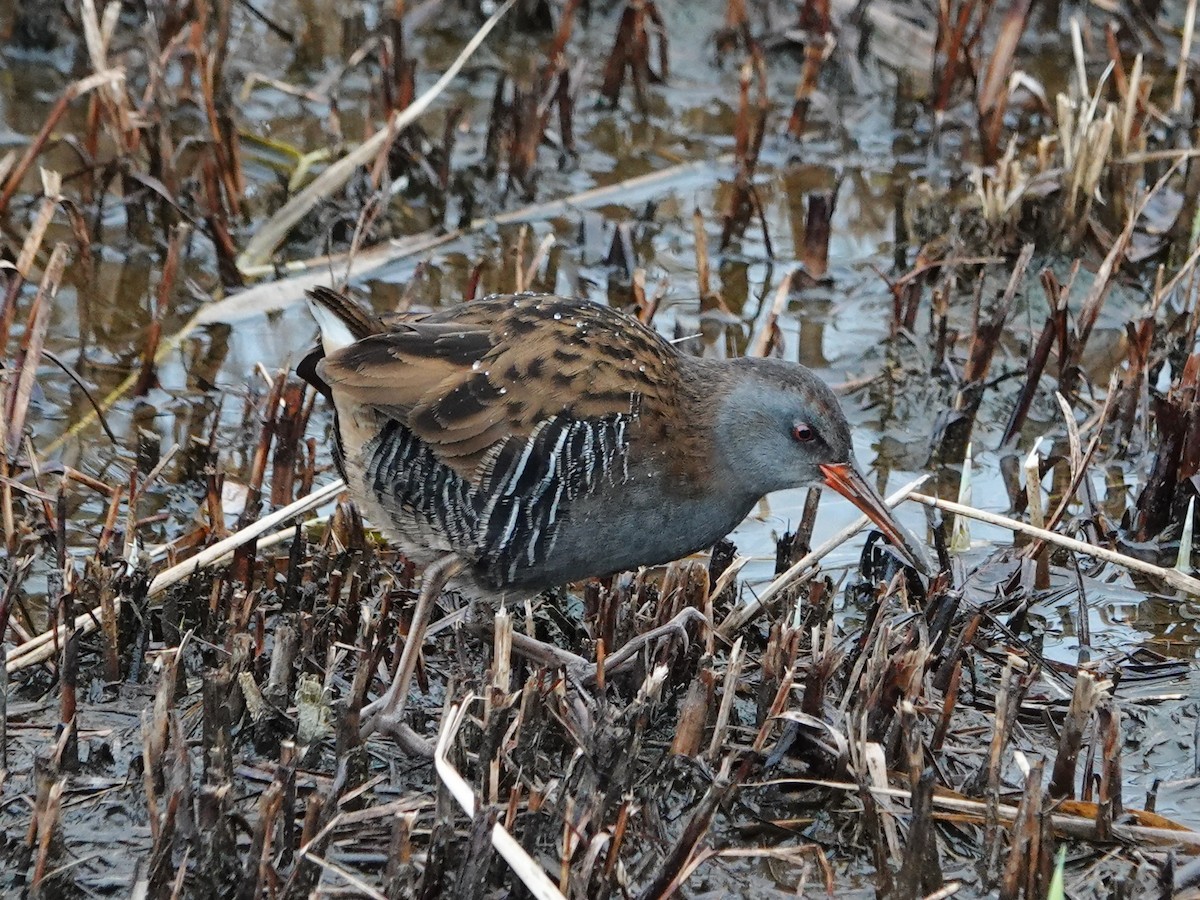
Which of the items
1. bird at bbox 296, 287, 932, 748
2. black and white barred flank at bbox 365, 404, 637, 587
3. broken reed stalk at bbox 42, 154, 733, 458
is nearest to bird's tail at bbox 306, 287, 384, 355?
bird at bbox 296, 287, 932, 748

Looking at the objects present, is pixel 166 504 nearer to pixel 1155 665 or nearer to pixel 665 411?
pixel 665 411

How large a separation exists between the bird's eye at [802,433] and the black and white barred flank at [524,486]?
0.38m

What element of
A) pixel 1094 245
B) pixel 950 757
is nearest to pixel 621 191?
pixel 1094 245

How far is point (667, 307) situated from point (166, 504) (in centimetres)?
176

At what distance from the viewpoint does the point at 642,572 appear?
11.7 feet

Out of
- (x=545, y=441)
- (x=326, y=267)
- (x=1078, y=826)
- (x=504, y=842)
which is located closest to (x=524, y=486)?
(x=545, y=441)

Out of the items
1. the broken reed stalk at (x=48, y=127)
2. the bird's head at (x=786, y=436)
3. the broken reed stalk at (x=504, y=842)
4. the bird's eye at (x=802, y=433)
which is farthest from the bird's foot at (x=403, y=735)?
the broken reed stalk at (x=48, y=127)

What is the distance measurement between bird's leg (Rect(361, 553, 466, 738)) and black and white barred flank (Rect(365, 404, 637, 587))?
6 centimetres

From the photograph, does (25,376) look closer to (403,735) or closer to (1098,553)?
(403,735)

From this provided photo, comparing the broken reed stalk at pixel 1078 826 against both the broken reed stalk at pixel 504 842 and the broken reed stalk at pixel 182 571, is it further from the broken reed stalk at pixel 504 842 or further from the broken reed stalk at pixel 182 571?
the broken reed stalk at pixel 182 571

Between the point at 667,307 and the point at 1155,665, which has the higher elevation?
the point at 667,307

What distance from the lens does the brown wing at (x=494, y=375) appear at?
3.17 meters

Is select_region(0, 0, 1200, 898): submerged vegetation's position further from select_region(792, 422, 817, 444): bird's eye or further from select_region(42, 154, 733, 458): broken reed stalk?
select_region(792, 422, 817, 444): bird's eye

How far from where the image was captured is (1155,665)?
3502mm
